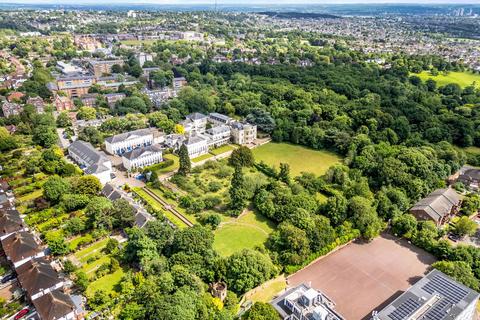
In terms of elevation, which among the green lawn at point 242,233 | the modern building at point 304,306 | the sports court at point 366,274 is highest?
the modern building at point 304,306

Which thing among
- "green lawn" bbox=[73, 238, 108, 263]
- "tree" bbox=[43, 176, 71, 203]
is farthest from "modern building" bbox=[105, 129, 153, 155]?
"green lawn" bbox=[73, 238, 108, 263]

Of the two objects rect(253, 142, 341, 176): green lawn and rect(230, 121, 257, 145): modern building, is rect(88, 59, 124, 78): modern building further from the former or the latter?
rect(253, 142, 341, 176): green lawn

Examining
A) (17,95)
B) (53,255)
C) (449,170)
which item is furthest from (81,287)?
(17,95)

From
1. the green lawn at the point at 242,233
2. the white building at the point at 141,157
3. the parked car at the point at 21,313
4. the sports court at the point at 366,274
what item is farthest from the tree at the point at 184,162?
the parked car at the point at 21,313

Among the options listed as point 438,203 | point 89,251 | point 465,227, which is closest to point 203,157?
point 89,251

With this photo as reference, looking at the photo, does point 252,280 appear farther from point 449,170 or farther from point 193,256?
point 449,170

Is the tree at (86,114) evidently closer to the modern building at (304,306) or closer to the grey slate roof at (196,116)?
the grey slate roof at (196,116)

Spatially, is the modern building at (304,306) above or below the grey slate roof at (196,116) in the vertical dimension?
below
